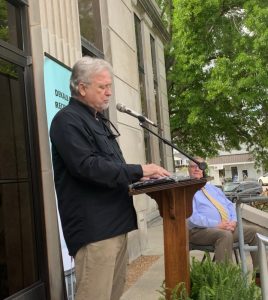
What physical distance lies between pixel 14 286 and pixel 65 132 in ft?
7.10

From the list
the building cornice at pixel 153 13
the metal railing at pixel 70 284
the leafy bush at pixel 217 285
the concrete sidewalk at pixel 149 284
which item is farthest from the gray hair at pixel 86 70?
the building cornice at pixel 153 13

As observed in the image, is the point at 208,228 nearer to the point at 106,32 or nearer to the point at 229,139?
the point at 106,32

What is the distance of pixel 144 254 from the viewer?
805 centimetres

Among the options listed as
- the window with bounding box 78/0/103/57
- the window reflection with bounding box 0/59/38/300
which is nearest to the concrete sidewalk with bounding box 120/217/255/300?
the window reflection with bounding box 0/59/38/300

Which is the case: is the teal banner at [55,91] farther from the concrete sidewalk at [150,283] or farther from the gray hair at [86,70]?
the gray hair at [86,70]

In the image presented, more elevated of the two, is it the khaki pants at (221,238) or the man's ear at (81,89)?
the man's ear at (81,89)

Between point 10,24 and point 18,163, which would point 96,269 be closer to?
point 18,163

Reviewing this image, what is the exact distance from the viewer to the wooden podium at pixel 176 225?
285cm

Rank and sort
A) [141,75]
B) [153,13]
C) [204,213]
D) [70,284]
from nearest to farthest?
1. [70,284]
2. [204,213]
3. [141,75]
4. [153,13]

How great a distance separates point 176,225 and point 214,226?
245 cm

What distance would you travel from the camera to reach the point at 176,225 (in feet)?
9.44

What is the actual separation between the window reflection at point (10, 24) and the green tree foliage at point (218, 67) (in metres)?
12.3

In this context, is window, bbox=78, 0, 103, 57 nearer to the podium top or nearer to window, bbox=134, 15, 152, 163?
the podium top

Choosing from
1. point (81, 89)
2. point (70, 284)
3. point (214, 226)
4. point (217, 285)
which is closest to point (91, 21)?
point (214, 226)
